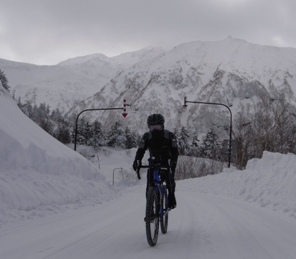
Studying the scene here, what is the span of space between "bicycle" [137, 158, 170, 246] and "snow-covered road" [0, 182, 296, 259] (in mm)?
199

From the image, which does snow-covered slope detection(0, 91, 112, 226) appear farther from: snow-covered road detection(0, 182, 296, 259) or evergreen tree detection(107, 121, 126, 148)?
evergreen tree detection(107, 121, 126, 148)

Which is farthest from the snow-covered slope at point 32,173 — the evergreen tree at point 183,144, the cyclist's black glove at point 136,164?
the evergreen tree at point 183,144

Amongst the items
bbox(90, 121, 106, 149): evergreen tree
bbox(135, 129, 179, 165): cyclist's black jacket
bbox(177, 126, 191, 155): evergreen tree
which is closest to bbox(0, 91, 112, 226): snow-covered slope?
bbox(135, 129, 179, 165): cyclist's black jacket

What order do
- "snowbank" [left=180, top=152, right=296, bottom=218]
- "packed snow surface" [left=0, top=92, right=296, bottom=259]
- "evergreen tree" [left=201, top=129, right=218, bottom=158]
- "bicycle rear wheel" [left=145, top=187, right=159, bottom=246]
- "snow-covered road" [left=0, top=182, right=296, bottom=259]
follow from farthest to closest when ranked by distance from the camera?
1. "evergreen tree" [left=201, top=129, right=218, bottom=158]
2. "snowbank" [left=180, top=152, right=296, bottom=218]
3. "bicycle rear wheel" [left=145, top=187, right=159, bottom=246]
4. "packed snow surface" [left=0, top=92, right=296, bottom=259]
5. "snow-covered road" [left=0, top=182, right=296, bottom=259]

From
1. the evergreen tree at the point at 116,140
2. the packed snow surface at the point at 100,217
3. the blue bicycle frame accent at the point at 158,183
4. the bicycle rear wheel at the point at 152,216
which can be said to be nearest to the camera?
the packed snow surface at the point at 100,217

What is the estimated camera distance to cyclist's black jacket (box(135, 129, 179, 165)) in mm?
6469

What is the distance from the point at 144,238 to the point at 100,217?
3347 millimetres

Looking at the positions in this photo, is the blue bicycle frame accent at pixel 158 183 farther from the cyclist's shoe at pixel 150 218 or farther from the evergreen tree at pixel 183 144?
the evergreen tree at pixel 183 144

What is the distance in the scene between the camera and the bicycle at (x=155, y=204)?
5738 millimetres

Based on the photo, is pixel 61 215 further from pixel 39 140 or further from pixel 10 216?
pixel 39 140

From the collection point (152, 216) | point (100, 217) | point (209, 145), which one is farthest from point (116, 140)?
point (152, 216)

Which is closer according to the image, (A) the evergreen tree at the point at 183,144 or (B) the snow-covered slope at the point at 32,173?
(B) the snow-covered slope at the point at 32,173

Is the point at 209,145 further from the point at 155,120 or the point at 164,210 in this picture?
the point at 155,120

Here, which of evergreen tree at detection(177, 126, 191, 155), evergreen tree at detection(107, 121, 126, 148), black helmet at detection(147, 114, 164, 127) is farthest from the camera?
evergreen tree at detection(107, 121, 126, 148)
